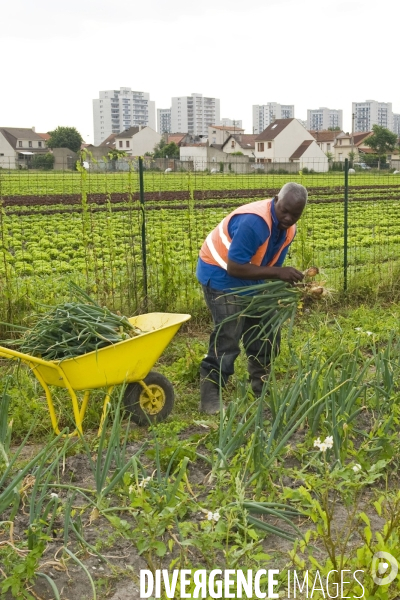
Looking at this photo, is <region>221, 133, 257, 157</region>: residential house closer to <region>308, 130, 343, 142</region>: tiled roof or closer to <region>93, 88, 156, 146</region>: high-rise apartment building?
<region>308, 130, 343, 142</region>: tiled roof

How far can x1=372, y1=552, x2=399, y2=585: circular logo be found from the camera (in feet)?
7.76

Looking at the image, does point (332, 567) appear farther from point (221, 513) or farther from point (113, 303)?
point (113, 303)

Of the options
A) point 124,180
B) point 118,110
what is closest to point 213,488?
point 124,180

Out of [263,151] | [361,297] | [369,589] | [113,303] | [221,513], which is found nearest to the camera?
[369,589]

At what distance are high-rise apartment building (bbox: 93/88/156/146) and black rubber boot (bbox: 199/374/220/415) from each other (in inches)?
7286

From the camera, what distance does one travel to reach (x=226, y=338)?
4.48 m

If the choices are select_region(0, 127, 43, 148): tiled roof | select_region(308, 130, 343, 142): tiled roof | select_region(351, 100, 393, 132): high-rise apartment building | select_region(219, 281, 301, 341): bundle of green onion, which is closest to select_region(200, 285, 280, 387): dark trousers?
select_region(219, 281, 301, 341): bundle of green onion

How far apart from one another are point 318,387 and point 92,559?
157 centimetres

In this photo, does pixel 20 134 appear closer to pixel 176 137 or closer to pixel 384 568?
pixel 176 137

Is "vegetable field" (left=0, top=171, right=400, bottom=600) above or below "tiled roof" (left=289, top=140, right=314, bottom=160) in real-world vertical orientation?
below

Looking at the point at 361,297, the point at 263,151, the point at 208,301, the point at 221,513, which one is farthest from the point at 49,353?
the point at 263,151

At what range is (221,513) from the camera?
2.87 metres

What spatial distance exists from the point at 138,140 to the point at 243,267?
84.9 meters

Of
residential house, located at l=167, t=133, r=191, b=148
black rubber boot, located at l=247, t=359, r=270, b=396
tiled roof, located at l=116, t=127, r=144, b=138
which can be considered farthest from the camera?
tiled roof, located at l=116, t=127, r=144, b=138
